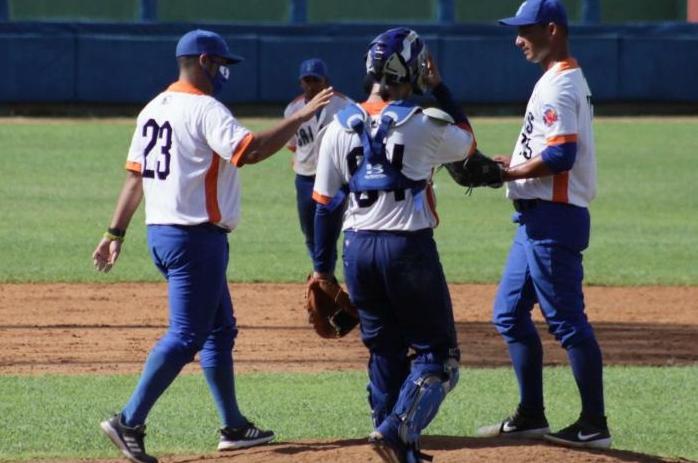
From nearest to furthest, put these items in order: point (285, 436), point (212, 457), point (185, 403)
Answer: point (212, 457), point (285, 436), point (185, 403)

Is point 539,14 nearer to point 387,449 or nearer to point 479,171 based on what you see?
point 479,171

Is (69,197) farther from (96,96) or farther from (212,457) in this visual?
(212,457)

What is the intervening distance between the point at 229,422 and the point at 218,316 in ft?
1.71

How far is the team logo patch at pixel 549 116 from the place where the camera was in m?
6.81

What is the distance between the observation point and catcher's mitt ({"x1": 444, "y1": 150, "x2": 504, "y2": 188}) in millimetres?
6742

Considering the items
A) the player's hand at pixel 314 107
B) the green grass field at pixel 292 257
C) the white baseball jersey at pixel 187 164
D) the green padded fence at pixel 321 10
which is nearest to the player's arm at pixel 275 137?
the player's hand at pixel 314 107

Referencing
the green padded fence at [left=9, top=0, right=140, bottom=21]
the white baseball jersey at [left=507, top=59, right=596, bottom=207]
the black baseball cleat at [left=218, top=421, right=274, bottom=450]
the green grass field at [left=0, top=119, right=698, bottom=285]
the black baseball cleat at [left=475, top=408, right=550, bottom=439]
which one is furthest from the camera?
the green padded fence at [left=9, top=0, right=140, bottom=21]

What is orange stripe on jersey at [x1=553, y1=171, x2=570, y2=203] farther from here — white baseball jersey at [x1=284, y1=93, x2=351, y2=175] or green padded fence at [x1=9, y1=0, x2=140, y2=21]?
green padded fence at [x1=9, y1=0, x2=140, y2=21]

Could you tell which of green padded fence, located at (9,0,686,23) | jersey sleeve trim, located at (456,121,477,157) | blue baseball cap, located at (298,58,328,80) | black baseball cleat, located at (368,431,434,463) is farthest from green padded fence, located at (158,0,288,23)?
black baseball cleat, located at (368,431,434,463)

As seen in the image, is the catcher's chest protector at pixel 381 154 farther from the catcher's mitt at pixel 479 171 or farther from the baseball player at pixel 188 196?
the catcher's mitt at pixel 479 171

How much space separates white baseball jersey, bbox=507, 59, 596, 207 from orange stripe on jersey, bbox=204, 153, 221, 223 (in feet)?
4.67

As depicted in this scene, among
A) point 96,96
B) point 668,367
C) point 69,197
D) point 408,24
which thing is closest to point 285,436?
point 668,367

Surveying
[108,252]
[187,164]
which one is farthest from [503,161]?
[108,252]

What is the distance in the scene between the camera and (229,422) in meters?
7.10
